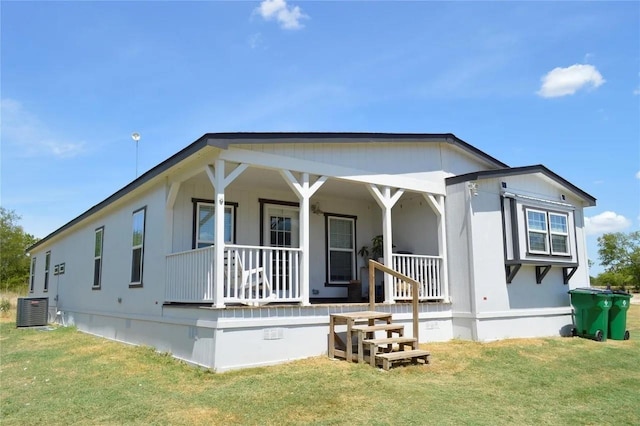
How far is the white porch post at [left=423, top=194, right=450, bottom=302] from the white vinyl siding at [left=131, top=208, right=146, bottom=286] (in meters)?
5.86

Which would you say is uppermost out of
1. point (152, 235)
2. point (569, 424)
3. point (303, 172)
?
point (303, 172)

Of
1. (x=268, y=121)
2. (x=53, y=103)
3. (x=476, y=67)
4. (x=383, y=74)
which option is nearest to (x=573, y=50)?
(x=476, y=67)

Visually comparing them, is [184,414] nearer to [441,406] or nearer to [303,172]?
[441,406]

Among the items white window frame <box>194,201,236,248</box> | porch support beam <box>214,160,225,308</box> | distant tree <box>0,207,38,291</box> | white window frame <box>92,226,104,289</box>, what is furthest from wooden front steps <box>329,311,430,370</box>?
distant tree <box>0,207,38,291</box>

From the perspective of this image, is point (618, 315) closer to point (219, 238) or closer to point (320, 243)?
point (320, 243)

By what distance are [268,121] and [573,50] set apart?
800 centimetres

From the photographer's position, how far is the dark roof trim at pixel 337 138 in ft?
22.9

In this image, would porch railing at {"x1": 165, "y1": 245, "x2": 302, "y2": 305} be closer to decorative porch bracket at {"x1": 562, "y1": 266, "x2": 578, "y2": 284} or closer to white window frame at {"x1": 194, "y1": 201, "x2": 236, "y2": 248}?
white window frame at {"x1": 194, "y1": 201, "x2": 236, "y2": 248}

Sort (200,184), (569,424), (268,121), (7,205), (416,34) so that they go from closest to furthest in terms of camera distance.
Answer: (569,424), (200,184), (416,34), (268,121), (7,205)

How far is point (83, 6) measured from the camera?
373 inches

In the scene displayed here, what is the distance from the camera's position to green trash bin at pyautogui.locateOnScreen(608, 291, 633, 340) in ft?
32.8

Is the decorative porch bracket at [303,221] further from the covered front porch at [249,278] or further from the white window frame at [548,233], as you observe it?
the white window frame at [548,233]

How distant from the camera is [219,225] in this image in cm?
700

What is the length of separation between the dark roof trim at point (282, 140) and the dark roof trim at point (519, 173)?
85 cm
